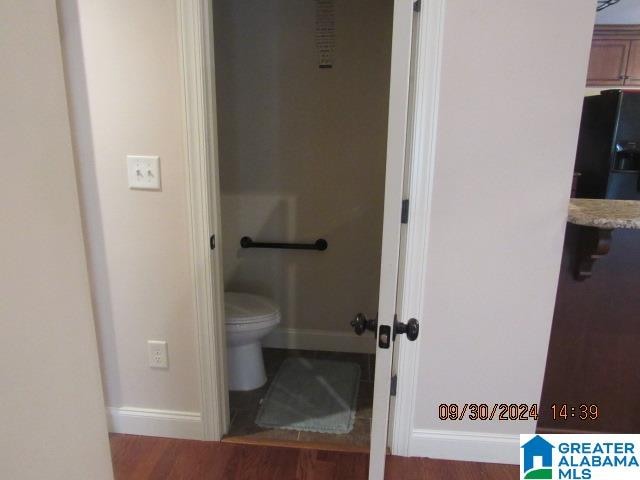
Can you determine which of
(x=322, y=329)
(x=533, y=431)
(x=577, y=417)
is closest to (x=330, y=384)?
(x=322, y=329)

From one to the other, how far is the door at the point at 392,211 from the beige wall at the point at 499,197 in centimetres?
63

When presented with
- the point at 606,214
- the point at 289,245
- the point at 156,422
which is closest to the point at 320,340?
the point at 289,245

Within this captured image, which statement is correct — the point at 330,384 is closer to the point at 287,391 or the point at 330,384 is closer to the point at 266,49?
the point at 287,391

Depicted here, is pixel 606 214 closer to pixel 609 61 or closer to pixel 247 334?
pixel 247 334

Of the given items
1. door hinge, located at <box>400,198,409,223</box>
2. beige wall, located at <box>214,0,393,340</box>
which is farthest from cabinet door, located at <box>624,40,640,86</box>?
door hinge, located at <box>400,198,409,223</box>

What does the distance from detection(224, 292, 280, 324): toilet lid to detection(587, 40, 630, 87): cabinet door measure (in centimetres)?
372

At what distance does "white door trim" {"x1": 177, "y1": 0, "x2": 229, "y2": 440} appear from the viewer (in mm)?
1341

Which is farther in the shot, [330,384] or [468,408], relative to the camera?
[330,384]

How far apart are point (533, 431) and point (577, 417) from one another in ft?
0.82

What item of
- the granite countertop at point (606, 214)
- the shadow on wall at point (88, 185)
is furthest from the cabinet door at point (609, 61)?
the shadow on wall at point (88, 185)

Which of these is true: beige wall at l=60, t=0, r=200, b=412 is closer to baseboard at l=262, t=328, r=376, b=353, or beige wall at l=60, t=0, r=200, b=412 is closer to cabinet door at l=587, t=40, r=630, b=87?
baseboard at l=262, t=328, r=376, b=353

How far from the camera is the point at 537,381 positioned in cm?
152

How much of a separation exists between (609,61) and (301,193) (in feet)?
11.1

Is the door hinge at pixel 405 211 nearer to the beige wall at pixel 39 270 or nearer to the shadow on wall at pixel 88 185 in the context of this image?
the beige wall at pixel 39 270
